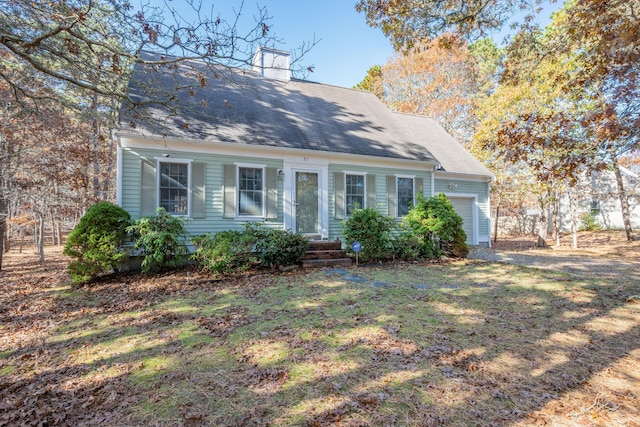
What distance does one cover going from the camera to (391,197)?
10.5 metres

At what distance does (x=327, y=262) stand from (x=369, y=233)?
4.35 feet

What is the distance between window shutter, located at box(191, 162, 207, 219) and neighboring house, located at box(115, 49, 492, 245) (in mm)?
25

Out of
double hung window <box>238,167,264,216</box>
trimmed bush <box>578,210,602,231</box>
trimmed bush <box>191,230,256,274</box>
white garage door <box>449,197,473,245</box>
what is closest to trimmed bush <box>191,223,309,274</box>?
trimmed bush <box>191,230,256,274</box>

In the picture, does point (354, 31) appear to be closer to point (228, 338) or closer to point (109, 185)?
point (228, 338)

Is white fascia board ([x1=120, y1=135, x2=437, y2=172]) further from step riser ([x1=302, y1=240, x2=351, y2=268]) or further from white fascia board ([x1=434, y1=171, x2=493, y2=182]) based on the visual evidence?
step riser ([x1=302, y1=240, x2=351, y2=268])

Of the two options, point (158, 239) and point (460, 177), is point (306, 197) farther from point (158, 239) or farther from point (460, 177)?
point (460, 177)

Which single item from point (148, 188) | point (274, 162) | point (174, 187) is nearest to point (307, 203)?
point (274, 162)

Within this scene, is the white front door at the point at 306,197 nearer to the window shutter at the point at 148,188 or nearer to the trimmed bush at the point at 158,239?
the trimmed bush at the point at 158,239

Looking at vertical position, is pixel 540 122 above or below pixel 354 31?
below

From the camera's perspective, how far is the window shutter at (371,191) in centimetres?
1026

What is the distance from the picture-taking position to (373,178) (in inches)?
406

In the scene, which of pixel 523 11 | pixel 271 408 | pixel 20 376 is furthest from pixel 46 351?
pixel 523 11

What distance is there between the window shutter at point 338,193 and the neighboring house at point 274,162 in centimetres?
3

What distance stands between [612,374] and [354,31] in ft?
25.0
